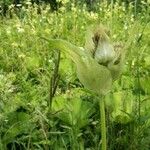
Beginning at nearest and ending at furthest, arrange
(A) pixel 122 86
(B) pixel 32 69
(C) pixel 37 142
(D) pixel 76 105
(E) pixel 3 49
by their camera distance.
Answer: (C) pixel 37 142 → (D) pixel 76 105 → (A) pixel 122 86 → (B) pixel 32 69 → (E) pixel 3 49

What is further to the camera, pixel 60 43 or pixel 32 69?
pixel 32 69

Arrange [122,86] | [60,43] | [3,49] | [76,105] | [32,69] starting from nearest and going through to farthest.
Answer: [60,43]
[76,105]
[122,86]
[32,69]
[3,49]

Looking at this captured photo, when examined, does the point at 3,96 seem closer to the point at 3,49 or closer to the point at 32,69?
the point at 32,69

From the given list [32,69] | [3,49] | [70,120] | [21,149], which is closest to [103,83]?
[70,120]

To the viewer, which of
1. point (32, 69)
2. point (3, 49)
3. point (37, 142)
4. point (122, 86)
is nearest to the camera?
point (37, 142)

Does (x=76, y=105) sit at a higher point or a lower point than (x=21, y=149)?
higher

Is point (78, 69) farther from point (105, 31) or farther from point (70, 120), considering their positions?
point (70, 120)

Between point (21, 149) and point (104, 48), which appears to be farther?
point (21, 149)

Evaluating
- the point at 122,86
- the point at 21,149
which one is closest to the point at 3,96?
the point at 21,149

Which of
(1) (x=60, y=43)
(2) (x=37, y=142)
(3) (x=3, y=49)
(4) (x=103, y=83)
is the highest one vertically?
(1) (x=60, y=43)
